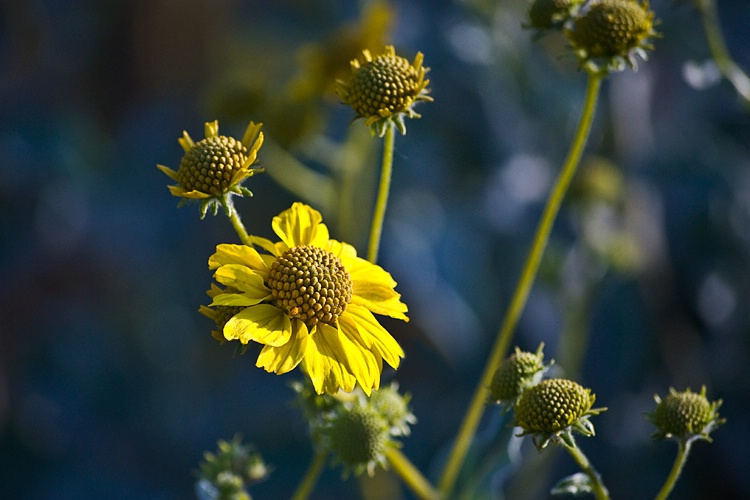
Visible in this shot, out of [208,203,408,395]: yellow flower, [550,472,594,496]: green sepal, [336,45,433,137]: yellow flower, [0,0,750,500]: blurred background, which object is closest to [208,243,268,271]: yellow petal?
[208,203,408,395]: yellow flower

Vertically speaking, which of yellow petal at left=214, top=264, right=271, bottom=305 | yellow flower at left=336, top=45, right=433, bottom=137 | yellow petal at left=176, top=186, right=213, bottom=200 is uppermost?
yellow flower at left=336, top=45, right=433, bottom=137

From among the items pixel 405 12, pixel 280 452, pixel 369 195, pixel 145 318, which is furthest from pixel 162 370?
pixel 405 12

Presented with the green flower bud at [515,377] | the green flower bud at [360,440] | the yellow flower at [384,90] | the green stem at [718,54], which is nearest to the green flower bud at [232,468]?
the green flower bud at [360,440]

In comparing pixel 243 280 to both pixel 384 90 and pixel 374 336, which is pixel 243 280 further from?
pixel 384 90

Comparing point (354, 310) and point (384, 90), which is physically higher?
point (384, 90)

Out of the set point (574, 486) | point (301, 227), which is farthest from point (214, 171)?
point (574, 486)

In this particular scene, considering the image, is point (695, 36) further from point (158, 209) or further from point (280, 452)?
point (158, 209)

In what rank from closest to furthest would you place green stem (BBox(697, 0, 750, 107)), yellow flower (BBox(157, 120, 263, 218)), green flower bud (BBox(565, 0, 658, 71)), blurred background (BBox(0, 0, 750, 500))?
yellow flower (BBox(157, 120, 263, 218))
green flower bud (BBox(565, 0, 658, 71))
green stem (BBox(697, 0, 750, 107))
blurred background (BBox(0, 0, 750, 500))

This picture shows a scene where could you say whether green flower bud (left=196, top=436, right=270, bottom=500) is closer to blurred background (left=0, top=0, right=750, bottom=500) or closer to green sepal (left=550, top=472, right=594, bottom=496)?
green sepal (left=550, top=472, right=594, bottom=496)
